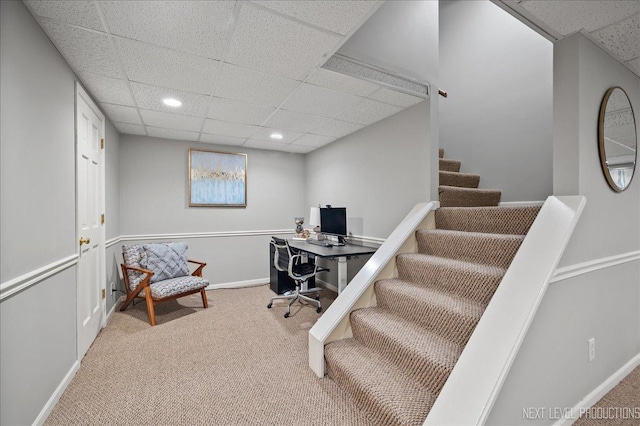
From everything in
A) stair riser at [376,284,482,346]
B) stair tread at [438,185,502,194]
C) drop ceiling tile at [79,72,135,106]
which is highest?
drop ceiling tile at [79,72,135,106]

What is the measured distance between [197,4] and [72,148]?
147cm

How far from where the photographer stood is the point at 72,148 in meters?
2.00

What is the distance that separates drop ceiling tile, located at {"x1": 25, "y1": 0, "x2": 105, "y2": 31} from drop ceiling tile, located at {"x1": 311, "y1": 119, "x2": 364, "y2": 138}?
230cm

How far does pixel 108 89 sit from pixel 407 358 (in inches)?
128

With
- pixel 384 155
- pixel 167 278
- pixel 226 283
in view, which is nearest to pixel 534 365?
pixel 384 155

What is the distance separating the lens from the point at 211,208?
4.34 m

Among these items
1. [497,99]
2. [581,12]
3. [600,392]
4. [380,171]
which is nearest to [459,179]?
A: [380,171]

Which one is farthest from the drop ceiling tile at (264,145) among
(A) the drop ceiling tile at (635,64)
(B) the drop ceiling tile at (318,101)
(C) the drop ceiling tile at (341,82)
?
(A) the drop ceiling tile at (635,64)

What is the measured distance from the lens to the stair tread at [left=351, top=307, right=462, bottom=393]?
1.45 metres

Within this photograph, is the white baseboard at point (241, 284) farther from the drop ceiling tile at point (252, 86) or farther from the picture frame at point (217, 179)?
the drop ceiling tile at point (252, 86)

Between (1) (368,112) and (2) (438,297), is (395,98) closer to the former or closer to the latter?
(1) (368,112)

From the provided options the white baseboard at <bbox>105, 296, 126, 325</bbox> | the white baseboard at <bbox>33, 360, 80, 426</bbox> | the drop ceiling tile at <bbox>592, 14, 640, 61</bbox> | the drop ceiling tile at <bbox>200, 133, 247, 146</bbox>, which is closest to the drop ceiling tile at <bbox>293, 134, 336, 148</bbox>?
the drop ceiling tile at <bbox>200, 133, 247, 146</bbox>

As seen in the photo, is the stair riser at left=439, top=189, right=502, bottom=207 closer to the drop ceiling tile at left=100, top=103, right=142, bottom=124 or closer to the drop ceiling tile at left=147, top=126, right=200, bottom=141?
the drop ceiling tile at left=147, top=126, right=200, bottom=141

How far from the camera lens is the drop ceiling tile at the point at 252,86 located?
2162mm
